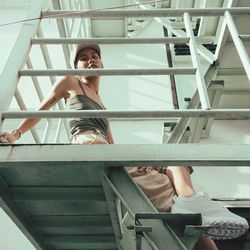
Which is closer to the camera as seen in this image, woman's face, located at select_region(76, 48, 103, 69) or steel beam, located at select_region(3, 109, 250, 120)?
steel beam, located at select_region(3, 109, 250, 120)

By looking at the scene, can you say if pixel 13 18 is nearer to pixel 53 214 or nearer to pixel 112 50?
pixel 112 50

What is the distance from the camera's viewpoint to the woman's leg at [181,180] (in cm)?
208

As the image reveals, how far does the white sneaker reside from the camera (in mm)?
1718

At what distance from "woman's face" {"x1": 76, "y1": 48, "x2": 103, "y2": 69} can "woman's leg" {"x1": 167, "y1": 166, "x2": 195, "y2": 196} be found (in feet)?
A: 2.70

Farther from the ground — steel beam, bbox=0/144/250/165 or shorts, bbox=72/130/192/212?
shorts, bbox=72/130/192/212

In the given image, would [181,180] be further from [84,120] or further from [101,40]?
[101,40]

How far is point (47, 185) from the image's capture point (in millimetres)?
1967

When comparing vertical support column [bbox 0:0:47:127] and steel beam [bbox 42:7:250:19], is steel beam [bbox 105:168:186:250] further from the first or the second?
steel beam [bbox 42:7:250:19]

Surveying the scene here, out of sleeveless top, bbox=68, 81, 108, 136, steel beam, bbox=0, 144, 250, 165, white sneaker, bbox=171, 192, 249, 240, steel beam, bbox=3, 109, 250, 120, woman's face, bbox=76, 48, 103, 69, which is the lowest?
white sneaker, bbox=171, 192, 249, 240

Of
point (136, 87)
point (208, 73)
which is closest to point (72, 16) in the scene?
point (208, 73)

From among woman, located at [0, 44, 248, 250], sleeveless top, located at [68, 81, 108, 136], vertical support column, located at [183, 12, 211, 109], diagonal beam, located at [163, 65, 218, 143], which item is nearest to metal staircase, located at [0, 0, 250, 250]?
vertical support column, located at [183, 12, 211, 109]

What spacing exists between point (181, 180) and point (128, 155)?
1.87ft

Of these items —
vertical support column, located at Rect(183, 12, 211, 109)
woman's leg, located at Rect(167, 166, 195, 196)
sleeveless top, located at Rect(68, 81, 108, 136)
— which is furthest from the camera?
sleeveless top, located at Rect(68, 81, 108, 136)

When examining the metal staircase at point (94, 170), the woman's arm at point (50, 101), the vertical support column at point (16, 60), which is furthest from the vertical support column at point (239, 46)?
the vertical support column at point (16, 60)
